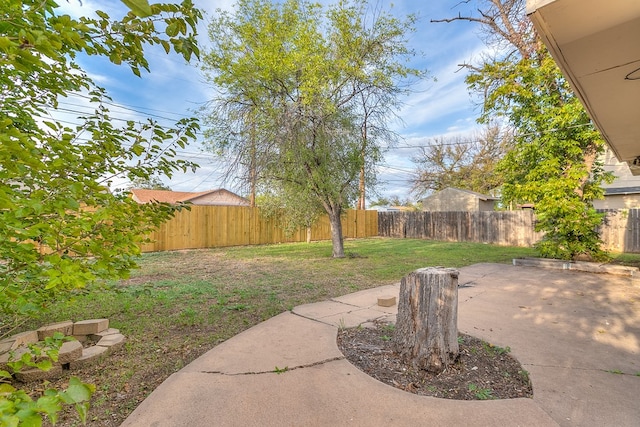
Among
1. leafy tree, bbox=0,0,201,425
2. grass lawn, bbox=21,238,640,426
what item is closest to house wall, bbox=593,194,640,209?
grass lawn, bbox=21,238,640,426

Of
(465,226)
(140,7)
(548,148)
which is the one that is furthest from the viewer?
(465,226)

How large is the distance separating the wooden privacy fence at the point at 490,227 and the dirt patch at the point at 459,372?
8846 millimetres

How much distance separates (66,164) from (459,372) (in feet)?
8.88

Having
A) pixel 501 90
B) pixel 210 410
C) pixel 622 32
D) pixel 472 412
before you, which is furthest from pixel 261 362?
pixel 501 90

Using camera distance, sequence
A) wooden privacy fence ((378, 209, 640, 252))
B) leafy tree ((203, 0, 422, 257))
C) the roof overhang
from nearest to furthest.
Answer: the roof overhang, leafy tree ((203, 0, 422, 257)), wooden privacy fence ((378, 209, 640, 252))

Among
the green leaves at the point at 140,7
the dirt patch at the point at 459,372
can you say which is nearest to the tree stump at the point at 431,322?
the dirt patch at the point at 459,372

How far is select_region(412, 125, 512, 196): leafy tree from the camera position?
2120 cm

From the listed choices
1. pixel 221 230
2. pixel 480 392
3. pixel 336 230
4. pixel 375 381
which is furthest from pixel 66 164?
pixel 221 230

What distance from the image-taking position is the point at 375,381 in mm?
2197

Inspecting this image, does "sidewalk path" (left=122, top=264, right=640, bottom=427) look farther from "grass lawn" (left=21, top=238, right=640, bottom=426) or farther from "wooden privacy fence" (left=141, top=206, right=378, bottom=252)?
"wooden privacy fence" (left=141, top=206, right=378, bottom=252)

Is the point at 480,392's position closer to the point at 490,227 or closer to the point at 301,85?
the point at 301,85

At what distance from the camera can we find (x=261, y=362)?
2469 mm

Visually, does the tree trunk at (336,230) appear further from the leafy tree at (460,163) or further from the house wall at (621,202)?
the leafy tree at (460,163)

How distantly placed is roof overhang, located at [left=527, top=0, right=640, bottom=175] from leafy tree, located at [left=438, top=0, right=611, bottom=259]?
4.00m
